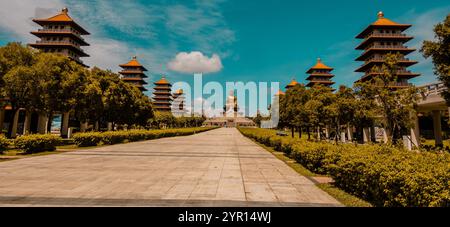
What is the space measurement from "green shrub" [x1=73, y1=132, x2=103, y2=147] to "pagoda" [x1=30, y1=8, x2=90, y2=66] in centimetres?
3645

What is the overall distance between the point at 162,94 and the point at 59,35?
6080cm

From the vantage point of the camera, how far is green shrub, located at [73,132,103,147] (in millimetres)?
19781

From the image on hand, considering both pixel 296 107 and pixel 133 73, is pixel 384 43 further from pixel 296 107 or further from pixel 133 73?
pixel 133 73

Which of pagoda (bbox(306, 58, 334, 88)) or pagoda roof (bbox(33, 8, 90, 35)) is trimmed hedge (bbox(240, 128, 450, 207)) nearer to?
pagoda roof (bbox(33, 8, 90, 35))

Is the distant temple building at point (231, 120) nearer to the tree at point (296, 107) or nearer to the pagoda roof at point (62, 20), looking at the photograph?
the pagoda roof at point (62, 20)

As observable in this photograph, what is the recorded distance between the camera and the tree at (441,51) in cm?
1264

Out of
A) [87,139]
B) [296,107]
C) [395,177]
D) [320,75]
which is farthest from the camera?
[320,75]

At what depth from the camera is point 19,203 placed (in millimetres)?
5379

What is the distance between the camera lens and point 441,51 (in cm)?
1295

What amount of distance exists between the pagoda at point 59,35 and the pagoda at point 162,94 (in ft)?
187

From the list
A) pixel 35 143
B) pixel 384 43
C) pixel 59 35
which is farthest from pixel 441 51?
pixel 59 35

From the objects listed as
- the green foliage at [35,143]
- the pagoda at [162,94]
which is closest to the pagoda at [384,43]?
the green foliage at [35,143]
